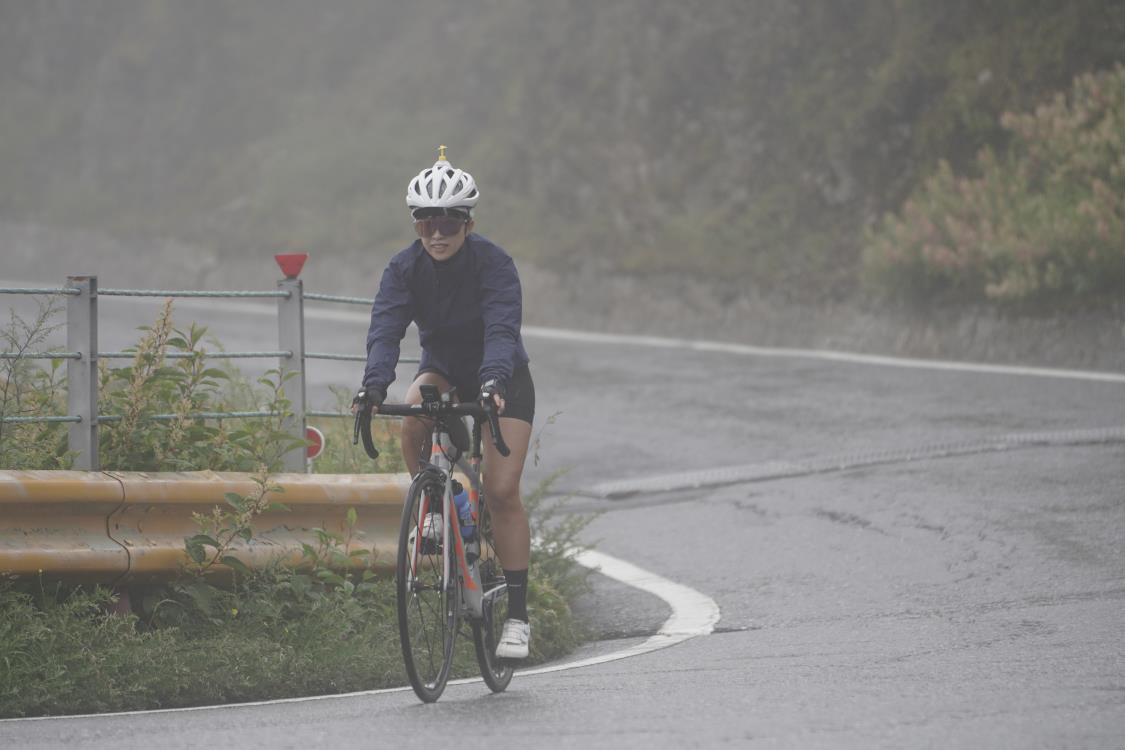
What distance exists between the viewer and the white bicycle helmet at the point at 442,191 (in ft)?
21.3

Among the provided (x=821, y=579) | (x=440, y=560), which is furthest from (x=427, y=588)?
(x=821, y=579)

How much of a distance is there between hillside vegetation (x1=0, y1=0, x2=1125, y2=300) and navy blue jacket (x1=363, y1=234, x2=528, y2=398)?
1434 centimetres

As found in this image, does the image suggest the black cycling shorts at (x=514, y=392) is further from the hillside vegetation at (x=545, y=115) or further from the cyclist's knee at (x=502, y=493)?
the hillside vegetation at (x=545, y=115)

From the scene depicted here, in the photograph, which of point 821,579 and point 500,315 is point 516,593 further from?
point 821,579

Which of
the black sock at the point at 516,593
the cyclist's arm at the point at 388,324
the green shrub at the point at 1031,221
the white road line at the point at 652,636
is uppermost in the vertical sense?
the green shrub at the point at 1031,221

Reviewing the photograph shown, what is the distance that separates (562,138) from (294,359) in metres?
19.0

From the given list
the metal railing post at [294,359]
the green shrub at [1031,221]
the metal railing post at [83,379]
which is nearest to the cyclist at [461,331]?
the metal railing post at [83,379]

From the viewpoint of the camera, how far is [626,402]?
51.1ft

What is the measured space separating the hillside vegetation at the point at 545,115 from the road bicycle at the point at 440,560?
14445 millimetres

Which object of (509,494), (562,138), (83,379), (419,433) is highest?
(562,138)

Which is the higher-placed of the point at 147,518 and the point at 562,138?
the point at 562,138

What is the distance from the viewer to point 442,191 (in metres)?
6.52

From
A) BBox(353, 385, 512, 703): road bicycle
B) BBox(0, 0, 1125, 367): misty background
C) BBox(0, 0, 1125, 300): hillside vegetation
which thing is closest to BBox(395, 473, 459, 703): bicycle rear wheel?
BBox(353, 385, 512, 703): road bicycle

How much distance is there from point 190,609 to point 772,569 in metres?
3.69
